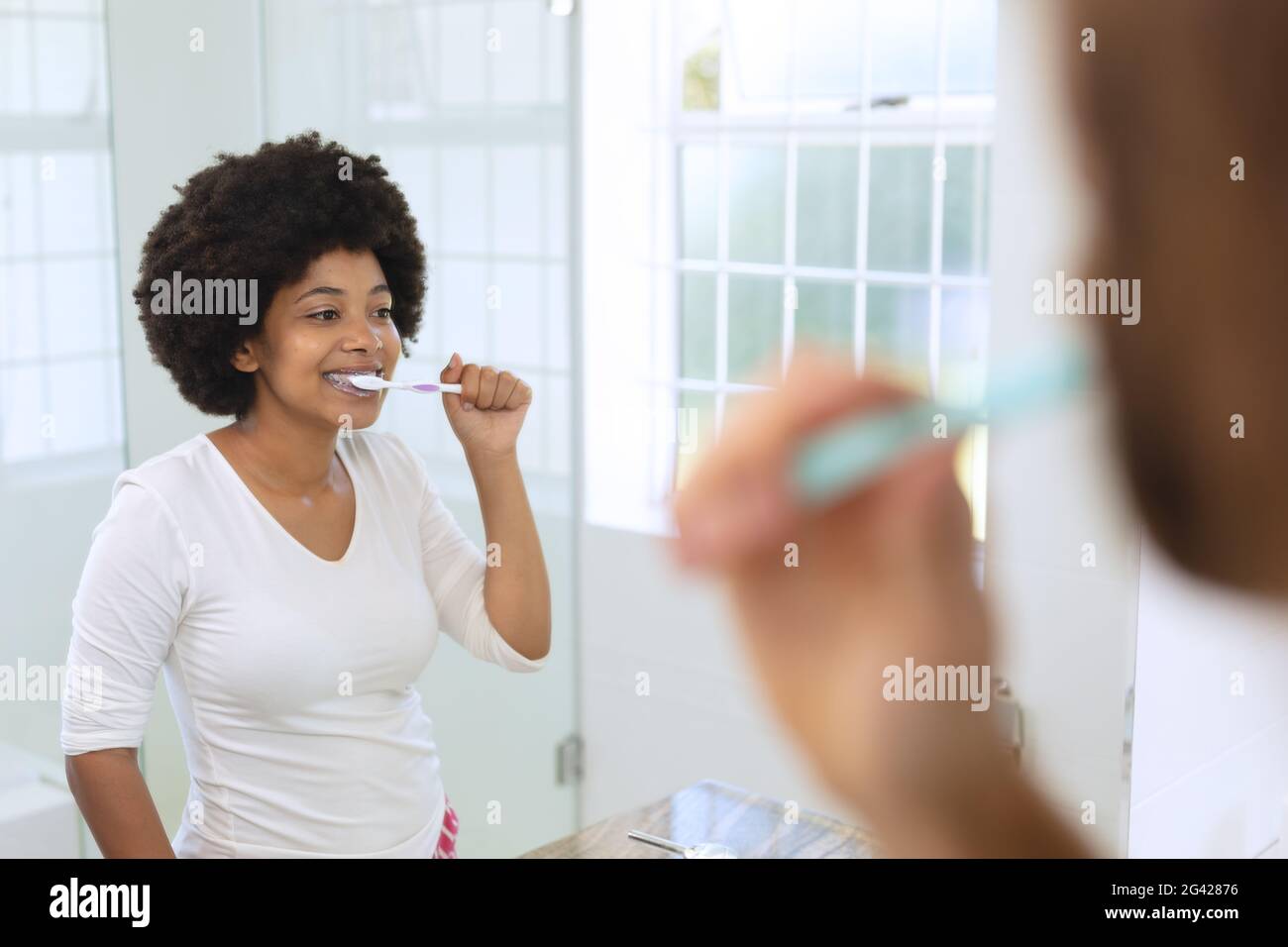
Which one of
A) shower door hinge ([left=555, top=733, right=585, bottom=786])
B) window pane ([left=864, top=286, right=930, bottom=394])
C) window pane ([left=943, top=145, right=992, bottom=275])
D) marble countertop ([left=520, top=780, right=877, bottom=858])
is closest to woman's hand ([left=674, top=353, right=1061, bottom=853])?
marble countertop ([left=520, top=780, right=877, bottom=858])

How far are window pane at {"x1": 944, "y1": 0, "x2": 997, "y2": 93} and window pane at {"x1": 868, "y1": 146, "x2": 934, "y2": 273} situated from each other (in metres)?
0.08

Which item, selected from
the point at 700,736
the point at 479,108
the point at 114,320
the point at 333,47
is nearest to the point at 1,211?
the point at 114,320

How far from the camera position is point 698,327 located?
147 cm

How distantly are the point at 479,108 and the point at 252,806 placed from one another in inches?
32.0

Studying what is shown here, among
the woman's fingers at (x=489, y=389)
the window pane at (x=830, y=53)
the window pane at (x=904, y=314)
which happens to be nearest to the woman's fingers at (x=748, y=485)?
the woman's fingers at (x=489, y=389)

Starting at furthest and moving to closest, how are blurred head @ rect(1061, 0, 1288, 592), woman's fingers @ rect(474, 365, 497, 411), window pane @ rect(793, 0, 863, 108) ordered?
window pane @ rect(793, 0, 863, 108) < woman's fingers @ rect(474, 365, 497, 411) < blurred head @ rect(1061, 0, 1288, 592)

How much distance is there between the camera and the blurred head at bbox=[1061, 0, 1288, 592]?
0.08 metres

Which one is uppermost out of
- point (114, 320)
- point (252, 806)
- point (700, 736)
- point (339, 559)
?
point (114, 320)

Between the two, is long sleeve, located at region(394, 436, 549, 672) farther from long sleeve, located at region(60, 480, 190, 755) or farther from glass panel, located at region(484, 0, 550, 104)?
glass panel, located at region(484, 0, 550, 104)

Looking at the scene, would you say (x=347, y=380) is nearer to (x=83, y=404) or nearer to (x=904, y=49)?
(x=83, y=404)

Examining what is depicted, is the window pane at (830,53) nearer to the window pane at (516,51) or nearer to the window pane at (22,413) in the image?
the window pane at (516,51)

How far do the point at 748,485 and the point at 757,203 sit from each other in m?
1.33
